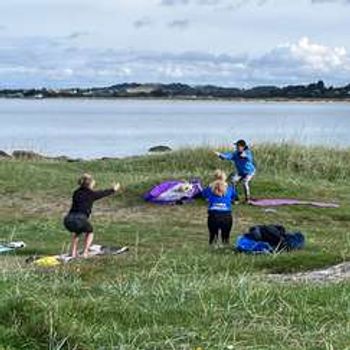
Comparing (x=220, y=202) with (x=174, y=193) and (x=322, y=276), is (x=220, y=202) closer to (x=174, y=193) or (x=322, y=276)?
(x=322, y=276)

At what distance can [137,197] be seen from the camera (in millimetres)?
22172

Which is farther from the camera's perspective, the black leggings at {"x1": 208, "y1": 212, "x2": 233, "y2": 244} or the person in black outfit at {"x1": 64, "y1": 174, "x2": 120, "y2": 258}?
the black leggings at {"x1": 208, "y1": 212, "x2": 233, "y2": 244}

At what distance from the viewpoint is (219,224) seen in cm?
1541

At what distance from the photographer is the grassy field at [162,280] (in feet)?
21.0

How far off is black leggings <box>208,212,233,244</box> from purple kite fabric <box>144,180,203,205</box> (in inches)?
230

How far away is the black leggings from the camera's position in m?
15.3

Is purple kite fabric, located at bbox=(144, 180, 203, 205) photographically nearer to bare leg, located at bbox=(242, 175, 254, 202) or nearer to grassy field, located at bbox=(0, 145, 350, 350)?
grassy field, located at bbox=(0, 145, 350, 350)

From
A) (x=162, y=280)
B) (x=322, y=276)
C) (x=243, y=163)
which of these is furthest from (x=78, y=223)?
(x=243, y=163)

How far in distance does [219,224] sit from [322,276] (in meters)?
4.95

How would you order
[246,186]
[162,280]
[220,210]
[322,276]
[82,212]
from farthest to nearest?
[246,186], [220,210], [82,212], [322,276], [162,280]

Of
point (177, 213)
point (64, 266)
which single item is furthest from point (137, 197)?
point (64, 266)

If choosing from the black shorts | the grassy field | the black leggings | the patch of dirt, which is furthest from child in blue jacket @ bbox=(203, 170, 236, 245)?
the patch of dirt

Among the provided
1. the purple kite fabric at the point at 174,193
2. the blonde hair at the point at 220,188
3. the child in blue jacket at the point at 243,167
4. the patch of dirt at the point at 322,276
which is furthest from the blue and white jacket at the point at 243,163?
the patch of dirt at the point at 322,276

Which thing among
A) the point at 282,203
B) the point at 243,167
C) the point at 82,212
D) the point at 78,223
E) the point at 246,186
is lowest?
the point at 282,203
